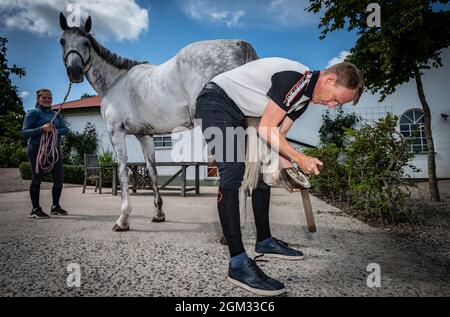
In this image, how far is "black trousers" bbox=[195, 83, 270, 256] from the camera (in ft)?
6.07

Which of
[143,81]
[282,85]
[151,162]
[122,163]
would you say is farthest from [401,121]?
[282,85]

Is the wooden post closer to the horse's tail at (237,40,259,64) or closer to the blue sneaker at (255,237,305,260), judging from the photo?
the blue sneaker at (255,237,305,260)

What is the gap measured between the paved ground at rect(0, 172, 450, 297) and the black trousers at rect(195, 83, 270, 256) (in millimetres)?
384

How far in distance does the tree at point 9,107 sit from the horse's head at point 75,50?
19.3 meters

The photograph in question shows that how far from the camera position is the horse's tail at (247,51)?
9.21 ft

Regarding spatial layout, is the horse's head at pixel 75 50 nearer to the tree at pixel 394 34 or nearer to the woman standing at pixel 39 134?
the woman standing at pixel 39 134

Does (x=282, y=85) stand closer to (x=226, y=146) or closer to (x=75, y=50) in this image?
(x=226, y=146)

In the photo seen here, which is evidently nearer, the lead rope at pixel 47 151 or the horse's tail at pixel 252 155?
the horse's tail at pixel 252 155

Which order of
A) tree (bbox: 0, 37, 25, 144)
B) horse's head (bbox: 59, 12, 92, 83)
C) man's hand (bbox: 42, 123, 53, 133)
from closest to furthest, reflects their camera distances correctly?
horse's head (bbox: 59, 12, 92, 83) → man's hand (bbox: 42, 123, 53, 133) → tree (bbox: 0, 37, 25, 144)

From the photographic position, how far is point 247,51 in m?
2.83

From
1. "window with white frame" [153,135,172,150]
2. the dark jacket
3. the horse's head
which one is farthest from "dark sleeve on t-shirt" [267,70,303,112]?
"window with white frame" [153,135,172,150]

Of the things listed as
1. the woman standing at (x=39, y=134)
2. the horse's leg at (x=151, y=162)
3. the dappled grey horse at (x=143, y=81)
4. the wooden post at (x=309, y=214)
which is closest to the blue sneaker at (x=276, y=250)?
the wooden post at (x=309, y=214)

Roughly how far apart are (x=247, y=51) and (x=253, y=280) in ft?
6.93
